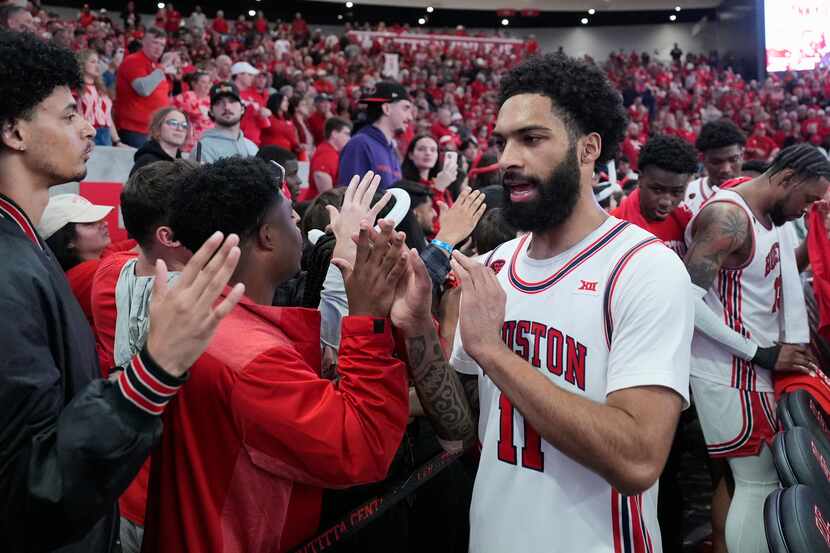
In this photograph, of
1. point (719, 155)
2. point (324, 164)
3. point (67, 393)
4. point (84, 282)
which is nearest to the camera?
point (67, 393)

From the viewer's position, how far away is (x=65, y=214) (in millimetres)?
3287

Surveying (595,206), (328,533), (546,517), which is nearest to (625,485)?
(546,517)

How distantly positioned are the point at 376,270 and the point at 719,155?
3.65 metres

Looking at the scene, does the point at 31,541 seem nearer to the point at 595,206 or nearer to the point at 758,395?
the point at 595,206

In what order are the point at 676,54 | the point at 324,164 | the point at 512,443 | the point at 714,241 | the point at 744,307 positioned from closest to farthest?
the point at 512,443
the point at 714,241
the point at 744,307
the point at 324,164
the point at 676,54

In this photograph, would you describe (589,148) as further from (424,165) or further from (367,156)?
(424,165)

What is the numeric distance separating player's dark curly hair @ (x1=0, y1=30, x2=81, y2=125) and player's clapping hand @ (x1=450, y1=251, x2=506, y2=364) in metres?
0.96

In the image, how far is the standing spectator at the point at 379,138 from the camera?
5.61 meters

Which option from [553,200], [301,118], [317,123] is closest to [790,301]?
[553,200]

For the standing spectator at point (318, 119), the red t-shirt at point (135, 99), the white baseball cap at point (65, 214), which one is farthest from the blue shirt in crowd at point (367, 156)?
the standing spectator at point (318, 119)

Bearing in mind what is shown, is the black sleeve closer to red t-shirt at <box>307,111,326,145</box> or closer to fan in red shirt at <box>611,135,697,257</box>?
fan in red shirt at <box>611,135,697,257</box>

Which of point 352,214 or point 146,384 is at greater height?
point 352,214

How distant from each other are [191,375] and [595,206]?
106 cm

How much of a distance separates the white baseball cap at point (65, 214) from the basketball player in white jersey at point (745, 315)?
261 centimetres
